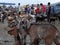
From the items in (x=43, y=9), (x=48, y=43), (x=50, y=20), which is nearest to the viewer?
(x=48, y=43)

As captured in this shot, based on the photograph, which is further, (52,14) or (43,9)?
(52,14)

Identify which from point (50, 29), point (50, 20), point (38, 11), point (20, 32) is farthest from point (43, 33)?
point (50, 20)

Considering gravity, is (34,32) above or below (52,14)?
above

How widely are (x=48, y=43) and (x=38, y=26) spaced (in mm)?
809

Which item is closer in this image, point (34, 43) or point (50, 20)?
point (34, 43)

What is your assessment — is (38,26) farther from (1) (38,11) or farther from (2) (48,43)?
(1) (38,11)

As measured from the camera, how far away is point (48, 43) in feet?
34.0

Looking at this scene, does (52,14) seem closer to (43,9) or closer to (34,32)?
(43,9)

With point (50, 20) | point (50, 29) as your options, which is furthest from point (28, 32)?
point (50, 20)

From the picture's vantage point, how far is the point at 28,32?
10.7m

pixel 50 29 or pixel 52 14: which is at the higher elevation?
pixel 50 29

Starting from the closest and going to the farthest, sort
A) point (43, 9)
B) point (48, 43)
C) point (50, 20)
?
point (48, 43) → point (43, 9) → point (50, 20)

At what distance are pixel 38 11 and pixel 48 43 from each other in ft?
37.7

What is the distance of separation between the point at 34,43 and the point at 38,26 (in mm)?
686
